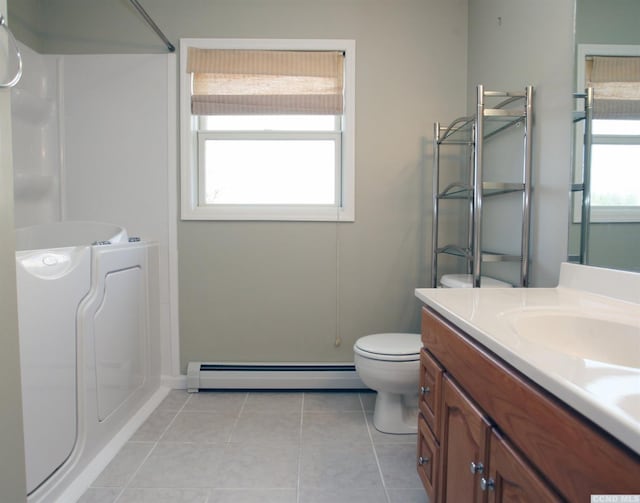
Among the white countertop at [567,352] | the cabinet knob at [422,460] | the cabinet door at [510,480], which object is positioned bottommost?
the cabinet knob at [422,460]

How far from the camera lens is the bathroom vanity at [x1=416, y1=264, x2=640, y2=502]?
437 millimetres

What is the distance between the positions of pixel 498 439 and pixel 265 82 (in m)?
2.13

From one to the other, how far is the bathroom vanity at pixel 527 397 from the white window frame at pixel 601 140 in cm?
20

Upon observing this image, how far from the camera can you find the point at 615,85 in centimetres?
100

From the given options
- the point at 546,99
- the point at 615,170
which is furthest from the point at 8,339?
the point at 546,99

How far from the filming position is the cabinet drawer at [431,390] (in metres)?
1.02

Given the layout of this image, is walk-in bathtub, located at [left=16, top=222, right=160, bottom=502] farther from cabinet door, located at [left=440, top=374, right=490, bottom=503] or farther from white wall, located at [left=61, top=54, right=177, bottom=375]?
cabinet door, located at [left=440, top=374, right=490, bottom=503]

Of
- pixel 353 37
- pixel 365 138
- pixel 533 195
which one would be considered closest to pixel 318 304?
pixel 365 138

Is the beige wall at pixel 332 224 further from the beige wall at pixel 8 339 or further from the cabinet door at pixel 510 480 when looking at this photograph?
the cabinet door at pixel 510 480

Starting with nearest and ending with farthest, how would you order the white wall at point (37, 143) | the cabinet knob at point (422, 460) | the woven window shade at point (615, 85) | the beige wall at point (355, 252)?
the woven window shade at point (615, 85) < the cabinet knob at point (422, 460) < the white wall at point (37, 143) < the beige wall at point (355, 252)

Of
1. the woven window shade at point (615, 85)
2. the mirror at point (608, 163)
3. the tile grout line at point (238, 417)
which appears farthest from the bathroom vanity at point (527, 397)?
the tile grout line at point (238, 417)

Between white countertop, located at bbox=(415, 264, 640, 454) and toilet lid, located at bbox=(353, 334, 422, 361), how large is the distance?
0.57 metres

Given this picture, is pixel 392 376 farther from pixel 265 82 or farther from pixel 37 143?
pixel 37 143

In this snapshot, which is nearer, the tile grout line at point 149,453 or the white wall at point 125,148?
the tile grout line at point 149,453
